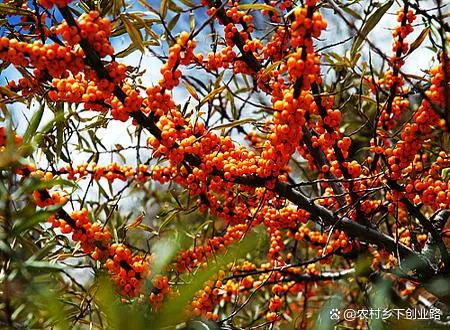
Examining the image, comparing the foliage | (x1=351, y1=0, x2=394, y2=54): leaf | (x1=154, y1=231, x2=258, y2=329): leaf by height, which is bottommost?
(x1=154, y1=231, x2=258, y2=329): leaf

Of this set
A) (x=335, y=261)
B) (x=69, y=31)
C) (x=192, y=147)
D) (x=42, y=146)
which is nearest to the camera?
(x=69, y=31)

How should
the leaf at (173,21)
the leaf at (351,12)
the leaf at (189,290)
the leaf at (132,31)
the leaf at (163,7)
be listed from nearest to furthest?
1. the leaf at (189,290)
2. the leaf at (132,31)
3. the leaf at (163,7)
4. the leaf at (351,12)
5. the leaf at (173,21)

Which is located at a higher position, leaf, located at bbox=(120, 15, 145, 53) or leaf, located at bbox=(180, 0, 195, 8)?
leaf, located at bbox=(180, 0, 195, 8)

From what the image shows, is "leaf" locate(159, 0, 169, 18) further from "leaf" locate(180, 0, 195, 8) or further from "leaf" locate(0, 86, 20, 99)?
"leaf" locate(0, 86, 20, 99)

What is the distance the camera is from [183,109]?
198 centimetres

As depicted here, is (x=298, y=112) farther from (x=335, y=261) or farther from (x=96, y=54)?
(x=335, y=261)

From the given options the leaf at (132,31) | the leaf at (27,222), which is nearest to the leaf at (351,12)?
the leaf at (132,31)

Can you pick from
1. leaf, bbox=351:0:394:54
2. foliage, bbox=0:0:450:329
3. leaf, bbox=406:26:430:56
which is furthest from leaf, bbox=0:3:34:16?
leaf, bbox=406:26:430:56

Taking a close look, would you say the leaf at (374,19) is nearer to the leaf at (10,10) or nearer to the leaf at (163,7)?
the leaf at (163,7)

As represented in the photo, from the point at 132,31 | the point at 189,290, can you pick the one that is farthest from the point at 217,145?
the point at 189,290

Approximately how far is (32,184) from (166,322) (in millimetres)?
452

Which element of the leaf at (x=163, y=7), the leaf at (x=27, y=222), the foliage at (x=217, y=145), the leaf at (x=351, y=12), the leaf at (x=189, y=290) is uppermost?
the leaf at (x=351, y=12)

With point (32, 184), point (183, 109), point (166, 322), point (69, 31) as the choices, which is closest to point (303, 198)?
point (183, 109)

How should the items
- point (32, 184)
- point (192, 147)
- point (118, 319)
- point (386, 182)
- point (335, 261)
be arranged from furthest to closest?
point (335, 261), point (386, 182), point (192, 147), point (32, 184), point (118, 319)
